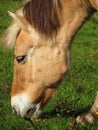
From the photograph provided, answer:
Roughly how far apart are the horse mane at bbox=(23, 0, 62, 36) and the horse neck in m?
0.10

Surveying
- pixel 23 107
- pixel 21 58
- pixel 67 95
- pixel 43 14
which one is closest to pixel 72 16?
pixel 43 14

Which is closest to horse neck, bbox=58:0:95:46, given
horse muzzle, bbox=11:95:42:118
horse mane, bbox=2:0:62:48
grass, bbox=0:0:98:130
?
horse mane, bbox=2:0:62:48

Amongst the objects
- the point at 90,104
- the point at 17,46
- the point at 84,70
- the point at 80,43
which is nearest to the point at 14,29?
the point at 17,46

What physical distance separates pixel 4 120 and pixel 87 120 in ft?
3.13

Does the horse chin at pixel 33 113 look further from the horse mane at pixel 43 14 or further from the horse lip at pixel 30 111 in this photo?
the horse mane at pixel 43 14

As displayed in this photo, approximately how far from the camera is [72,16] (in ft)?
13.9

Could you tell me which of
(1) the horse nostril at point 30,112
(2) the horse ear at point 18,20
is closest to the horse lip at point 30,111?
(1) the horse nostril at point 30,112

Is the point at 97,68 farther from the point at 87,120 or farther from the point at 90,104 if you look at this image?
the point at 87,120

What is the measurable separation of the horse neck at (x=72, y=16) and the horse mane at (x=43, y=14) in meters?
0.10

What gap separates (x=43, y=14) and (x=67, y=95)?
173 centimetres

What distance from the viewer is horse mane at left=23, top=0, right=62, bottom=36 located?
159 inches

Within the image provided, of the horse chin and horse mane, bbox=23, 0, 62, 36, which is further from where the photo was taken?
the horse chin

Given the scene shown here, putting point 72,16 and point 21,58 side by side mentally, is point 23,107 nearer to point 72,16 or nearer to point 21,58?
point 21,58

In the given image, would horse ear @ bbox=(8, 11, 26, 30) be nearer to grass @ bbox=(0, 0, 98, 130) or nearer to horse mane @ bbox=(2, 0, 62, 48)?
horse mane @ bbox=(2, 0, 62, 48)
